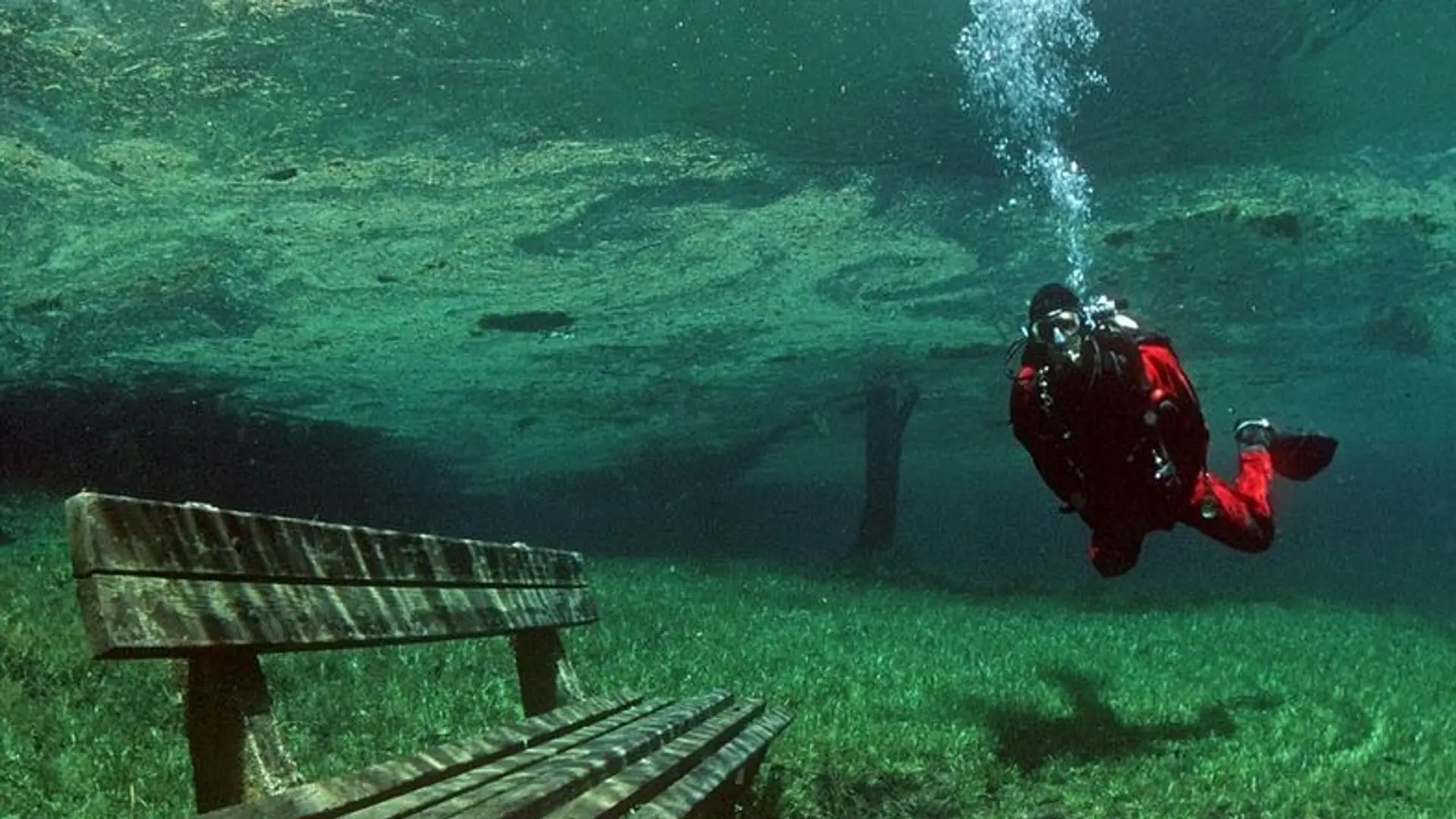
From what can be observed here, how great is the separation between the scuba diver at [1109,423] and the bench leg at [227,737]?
492cm

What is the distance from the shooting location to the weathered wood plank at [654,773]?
3213 mm

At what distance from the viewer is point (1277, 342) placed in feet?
99.3

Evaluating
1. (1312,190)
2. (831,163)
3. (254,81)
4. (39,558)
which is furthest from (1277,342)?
(39,558)

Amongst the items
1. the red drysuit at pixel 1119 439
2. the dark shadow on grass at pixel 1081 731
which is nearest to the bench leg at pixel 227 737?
the red drysuit at pixel 1119 439

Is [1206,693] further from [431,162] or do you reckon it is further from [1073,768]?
[431,162]

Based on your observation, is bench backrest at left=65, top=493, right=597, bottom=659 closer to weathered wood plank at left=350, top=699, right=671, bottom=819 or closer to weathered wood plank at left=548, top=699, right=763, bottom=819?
weathered wood plank at left=350, top=699, right=671, bottom=819

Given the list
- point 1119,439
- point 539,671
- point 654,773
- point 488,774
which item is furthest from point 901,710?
point 488,774

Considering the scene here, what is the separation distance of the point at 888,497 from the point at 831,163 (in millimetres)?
11826

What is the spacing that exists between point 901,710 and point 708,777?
16.0 feet

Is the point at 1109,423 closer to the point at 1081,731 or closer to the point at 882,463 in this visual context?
the point at 1081,731

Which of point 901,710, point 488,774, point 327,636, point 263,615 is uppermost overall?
point 263,615

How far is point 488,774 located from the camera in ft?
11.8

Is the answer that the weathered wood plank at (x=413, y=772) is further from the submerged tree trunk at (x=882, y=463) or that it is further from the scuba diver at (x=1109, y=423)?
the submerged tree trunk at (x=882, y=463)

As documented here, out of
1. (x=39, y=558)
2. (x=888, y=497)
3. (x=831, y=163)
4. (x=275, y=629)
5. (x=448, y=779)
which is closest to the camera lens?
(x=275, y=629)
